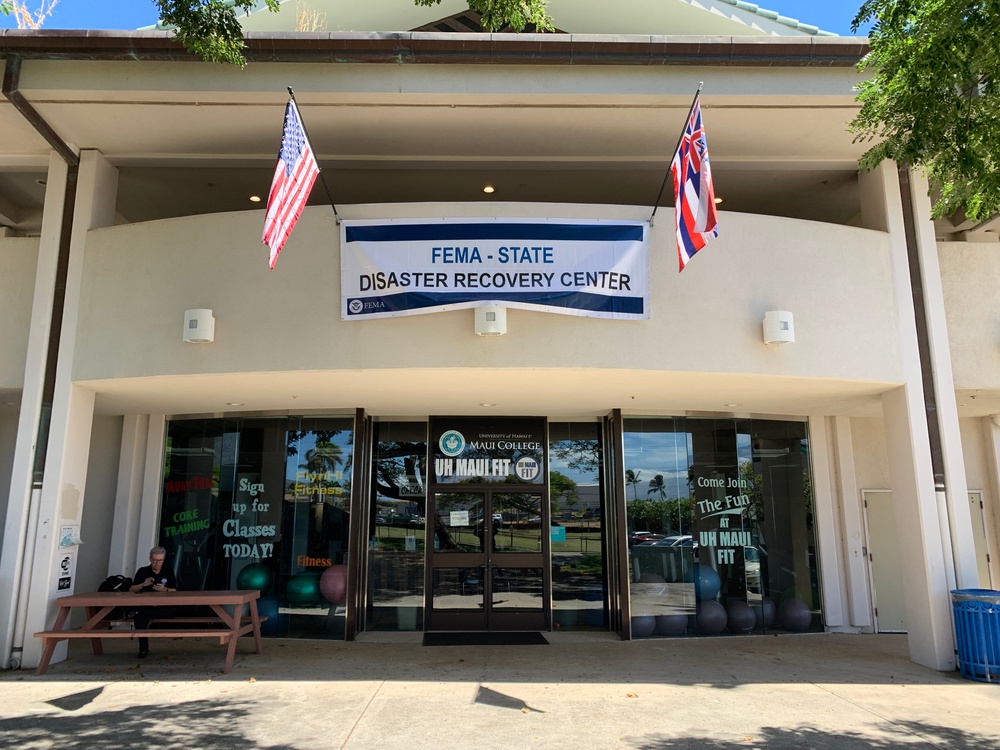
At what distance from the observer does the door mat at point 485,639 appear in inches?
423

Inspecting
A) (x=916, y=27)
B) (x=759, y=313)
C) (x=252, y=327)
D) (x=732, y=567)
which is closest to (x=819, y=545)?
(x=732, y=567)

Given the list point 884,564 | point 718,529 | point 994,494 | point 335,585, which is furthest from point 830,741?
point 994,494

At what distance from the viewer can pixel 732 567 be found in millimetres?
11734

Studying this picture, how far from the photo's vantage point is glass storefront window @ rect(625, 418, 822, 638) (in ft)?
37.8

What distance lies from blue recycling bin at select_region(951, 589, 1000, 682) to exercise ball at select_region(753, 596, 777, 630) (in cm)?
315

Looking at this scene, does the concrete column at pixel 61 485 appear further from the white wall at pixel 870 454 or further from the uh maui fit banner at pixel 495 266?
the white wall at pixel 870 454

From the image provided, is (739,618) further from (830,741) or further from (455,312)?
(455,312)

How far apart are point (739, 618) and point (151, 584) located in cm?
839

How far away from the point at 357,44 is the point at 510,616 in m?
8.30

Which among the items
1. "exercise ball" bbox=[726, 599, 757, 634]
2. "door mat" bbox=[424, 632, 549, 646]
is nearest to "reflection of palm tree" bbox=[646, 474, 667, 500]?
"exercise ball" bbox=[726, 599, 757, 634]

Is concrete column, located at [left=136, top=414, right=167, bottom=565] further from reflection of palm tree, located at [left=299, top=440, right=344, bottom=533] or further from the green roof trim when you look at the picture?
the green roof trim

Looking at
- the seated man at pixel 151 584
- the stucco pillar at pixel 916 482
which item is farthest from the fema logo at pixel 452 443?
the stucco pillar at pixel 916 482

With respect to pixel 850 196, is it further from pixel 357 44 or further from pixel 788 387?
pixel 357 44

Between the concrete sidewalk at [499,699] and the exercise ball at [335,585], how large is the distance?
2.75 ft
